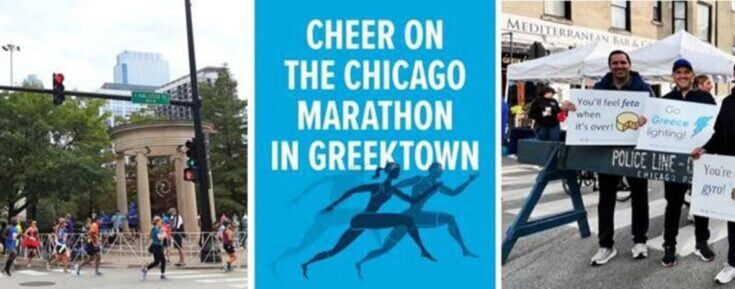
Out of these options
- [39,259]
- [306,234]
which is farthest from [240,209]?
[306,234]

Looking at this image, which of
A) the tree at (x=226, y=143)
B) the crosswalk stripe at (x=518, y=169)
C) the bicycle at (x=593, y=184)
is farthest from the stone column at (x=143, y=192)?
the bicycle at (x=593, y=184)

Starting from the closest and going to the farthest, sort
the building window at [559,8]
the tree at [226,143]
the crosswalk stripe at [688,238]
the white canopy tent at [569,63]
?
1. the crosswalk stripe at [688,238]
2. the white canopy tent at [569,63]
3. the building window at [559,8]
4. the tree at [226,143]

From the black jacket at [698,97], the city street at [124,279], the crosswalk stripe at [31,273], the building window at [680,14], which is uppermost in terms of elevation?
the building window at [680,14]

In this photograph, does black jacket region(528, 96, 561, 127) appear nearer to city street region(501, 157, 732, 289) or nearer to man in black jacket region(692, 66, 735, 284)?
city street region(501, 157, 732, 289)

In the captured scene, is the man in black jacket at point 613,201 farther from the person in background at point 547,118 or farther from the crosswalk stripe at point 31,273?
the crosswalk stripe at point 31,273

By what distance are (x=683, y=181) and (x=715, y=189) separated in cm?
33

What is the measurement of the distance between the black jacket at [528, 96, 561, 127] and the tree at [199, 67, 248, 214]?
27252mm

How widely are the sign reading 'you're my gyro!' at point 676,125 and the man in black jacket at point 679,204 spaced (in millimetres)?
127

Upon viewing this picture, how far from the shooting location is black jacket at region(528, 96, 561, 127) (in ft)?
34.3

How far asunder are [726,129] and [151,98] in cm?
1528

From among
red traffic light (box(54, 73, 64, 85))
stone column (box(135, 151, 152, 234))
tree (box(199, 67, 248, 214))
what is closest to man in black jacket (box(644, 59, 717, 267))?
red traffic light (box(54, 73, 64, 85))

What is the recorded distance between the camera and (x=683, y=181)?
4.84m

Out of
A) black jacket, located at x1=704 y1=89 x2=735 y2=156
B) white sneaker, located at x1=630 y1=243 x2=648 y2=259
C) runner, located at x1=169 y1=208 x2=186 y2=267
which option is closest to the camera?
black jacket, located at x1=704 y1=89 x2=735 y2=156

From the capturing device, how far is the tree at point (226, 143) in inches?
1481
